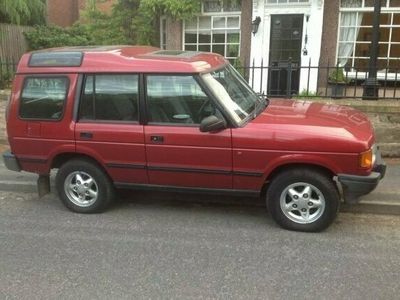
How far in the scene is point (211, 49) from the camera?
14.1m

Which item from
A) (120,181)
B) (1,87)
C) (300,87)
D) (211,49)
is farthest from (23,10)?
(120,181)

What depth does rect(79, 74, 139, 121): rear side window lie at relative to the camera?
16.8 feet

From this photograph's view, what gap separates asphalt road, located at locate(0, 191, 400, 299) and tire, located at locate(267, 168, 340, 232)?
128 mm

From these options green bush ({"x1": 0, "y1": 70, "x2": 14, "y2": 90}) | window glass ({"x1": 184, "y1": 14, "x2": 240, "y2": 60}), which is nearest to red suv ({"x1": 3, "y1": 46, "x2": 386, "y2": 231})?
green bush ({"x1": 0, "y1": 70, "x2": 14, "y2": 90})

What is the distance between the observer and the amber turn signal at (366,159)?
177 inches

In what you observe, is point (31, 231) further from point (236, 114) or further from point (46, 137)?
point (236, 114)

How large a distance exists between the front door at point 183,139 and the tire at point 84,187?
0.63 m

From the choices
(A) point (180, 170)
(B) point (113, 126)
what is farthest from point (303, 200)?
(B) point (113, 126)

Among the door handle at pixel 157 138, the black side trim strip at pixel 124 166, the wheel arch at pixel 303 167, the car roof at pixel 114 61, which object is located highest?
the car roof at pixel 114 61

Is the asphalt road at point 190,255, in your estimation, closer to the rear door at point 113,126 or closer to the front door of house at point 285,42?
the rear door at point 113,126

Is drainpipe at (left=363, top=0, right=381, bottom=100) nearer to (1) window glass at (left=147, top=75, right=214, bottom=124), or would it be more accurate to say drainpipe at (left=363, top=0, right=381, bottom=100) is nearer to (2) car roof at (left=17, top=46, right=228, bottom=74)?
(2) car roof at (left=17, top=46, right=228, bottom=74)

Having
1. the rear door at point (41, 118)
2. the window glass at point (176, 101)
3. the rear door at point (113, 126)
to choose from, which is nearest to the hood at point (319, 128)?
the window glass at point (176, 101)

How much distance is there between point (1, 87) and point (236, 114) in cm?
608

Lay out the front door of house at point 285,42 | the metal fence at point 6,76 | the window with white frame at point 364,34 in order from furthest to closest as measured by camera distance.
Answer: the front door of house at point 285,42
the window with white frame at point 364,34
the metal fence at point 6,76
